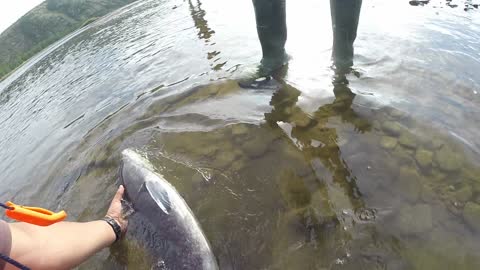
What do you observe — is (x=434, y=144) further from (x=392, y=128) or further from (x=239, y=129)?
(x=239, y=129)

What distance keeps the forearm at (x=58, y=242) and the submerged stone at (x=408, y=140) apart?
2908 millimetres

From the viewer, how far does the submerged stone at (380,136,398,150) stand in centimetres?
315

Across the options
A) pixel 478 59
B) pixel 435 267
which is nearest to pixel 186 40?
pixel 478 59

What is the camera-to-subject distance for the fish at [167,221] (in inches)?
93.7

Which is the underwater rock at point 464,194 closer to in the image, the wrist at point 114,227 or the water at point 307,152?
the water at point 307,152

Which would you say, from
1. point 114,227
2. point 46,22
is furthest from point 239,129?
point 46,22

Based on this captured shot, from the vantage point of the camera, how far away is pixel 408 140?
3162 millimetres

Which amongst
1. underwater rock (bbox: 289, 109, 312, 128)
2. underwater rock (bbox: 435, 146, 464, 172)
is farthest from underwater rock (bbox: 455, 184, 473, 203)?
underwater rock (bbox: 289, 109, 312, 128)

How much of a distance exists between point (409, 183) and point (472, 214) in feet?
1.60

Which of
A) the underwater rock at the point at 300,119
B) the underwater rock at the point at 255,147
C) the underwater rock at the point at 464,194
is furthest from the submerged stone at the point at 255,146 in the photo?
the underwater rock at the point at 464,194

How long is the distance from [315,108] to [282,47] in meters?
1.43

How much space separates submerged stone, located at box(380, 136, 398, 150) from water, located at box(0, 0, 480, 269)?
0.05 ft

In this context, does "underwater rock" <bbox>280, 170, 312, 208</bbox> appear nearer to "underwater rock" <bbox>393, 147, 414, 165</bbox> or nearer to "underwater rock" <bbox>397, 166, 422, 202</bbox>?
"underwater rock" <bbox>397, 166, 422, 202</bbox>

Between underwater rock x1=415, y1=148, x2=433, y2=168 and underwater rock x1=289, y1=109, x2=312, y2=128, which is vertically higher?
underwater rock x1=289, y1=109, x2=312, y2=128
